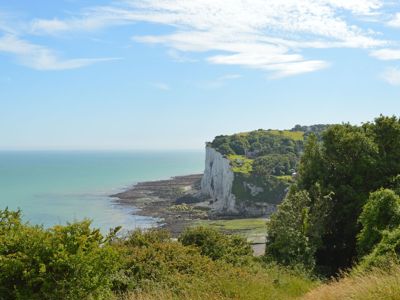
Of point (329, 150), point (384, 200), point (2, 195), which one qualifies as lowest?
point (2, 195)

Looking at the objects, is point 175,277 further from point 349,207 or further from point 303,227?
point 349,207

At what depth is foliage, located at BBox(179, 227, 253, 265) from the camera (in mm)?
19141

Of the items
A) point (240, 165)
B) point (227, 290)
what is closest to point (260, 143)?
point (240, 165)

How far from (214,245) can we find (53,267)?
38.0 ft

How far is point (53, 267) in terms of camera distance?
29.1ft

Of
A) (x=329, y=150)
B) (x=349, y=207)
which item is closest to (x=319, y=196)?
(x=349, y=207)

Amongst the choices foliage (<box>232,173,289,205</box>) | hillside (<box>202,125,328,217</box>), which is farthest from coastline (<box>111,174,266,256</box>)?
foliage (<box>232,173,289,205</box>)

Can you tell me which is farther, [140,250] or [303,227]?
[303,227]

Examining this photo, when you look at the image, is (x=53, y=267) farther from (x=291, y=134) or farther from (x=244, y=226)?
(x=291, y=134)

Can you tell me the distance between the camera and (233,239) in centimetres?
2262

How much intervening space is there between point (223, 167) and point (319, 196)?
74062mm

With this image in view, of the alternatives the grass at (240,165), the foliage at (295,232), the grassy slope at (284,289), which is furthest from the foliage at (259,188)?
the grassy slope at (284,289)

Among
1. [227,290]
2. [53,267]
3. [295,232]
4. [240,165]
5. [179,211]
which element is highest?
[53,267]

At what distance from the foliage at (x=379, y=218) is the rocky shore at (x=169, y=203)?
43.7 meters
